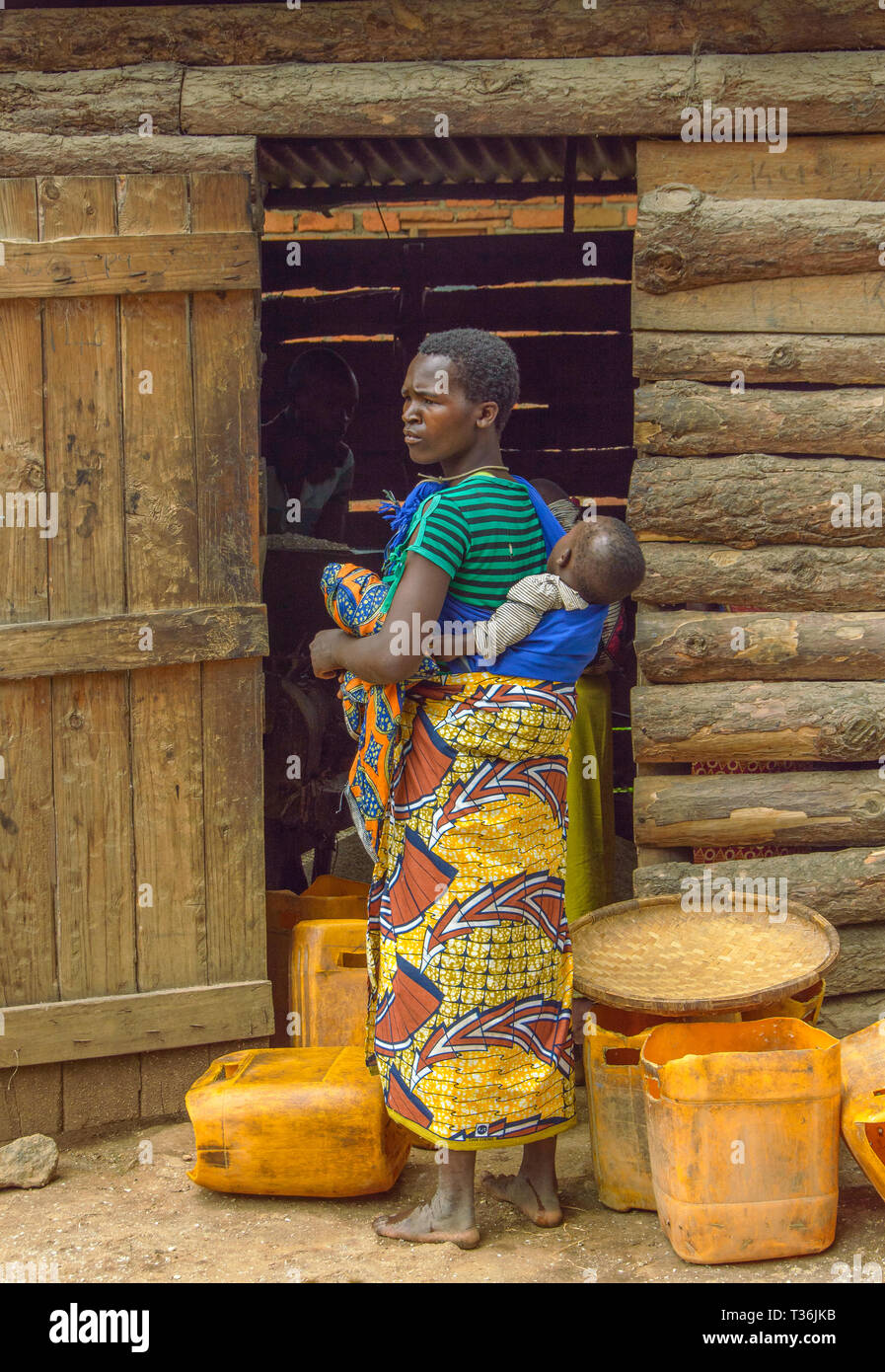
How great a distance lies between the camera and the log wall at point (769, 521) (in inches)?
162

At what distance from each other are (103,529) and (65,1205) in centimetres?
195

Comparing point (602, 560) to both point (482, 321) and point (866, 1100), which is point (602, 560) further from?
point (482, 321)

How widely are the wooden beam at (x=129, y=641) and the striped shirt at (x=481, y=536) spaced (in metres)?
0.99

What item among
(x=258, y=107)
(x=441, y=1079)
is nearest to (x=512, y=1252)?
(x=441, y=1079)

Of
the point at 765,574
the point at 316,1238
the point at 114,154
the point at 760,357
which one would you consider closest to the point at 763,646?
the point at 765,574

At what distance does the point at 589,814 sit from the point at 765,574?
1.28 metres

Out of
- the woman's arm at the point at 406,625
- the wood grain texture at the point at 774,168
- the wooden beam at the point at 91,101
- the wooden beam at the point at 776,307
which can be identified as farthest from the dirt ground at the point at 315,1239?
the wooden beam at the point at 91,101

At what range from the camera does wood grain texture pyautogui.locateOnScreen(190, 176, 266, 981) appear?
3883mm

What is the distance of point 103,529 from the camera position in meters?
3.88

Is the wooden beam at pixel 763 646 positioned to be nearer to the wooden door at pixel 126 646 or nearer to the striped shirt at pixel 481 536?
the striped shirt at pixel 481 536

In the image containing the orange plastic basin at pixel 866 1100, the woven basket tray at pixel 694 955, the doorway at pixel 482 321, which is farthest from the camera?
the doorway at pixel 482 321

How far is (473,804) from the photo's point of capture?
3.21 meters

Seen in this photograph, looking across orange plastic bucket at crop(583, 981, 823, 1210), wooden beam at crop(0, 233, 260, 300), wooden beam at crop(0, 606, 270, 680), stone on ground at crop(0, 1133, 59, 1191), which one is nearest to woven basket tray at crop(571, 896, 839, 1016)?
orange plastic bucket at crop(583, 981, 823, 1210)

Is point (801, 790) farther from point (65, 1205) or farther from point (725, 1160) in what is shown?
point (65, 1205)
